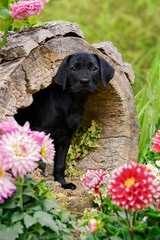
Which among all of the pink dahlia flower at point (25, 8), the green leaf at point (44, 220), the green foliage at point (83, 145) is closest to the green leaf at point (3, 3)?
the pink dahlia flower at point (25, 8)

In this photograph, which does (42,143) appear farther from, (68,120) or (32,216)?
(68,120)

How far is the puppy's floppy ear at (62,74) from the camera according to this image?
3.33 m

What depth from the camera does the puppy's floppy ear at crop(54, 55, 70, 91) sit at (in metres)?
3.33

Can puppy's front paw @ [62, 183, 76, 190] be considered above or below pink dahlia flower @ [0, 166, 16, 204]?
below

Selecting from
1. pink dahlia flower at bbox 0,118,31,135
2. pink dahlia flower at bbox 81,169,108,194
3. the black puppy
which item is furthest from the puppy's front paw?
pink dahlia flower at bbox 0,118,31,135

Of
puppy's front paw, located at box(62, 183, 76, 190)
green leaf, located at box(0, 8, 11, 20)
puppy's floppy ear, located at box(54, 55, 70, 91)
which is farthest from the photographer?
puppy's front paw, located at box(62, 183, 76, 190)

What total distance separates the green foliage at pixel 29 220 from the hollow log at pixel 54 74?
755 mm

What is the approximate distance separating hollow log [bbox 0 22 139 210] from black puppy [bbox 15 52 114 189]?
139 mm

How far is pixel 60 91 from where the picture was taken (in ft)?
11.9

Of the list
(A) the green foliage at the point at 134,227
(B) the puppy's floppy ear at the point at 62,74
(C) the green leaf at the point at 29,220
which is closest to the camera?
(C) the green leaf at the point at 29,220

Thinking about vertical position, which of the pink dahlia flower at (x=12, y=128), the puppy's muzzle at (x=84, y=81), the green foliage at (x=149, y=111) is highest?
the pink dahlia flower at (x=12, y=128)

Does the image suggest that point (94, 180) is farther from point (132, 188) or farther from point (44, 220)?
point (132, 188)

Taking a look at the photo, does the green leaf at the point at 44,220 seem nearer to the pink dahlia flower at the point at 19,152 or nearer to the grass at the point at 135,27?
the pink dahlia flower at the point at 19,152

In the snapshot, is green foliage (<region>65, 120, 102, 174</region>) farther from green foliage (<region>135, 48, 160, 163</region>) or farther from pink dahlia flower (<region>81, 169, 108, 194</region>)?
pink dahlia flower (<region>81, 169, 108, 194</region>)
